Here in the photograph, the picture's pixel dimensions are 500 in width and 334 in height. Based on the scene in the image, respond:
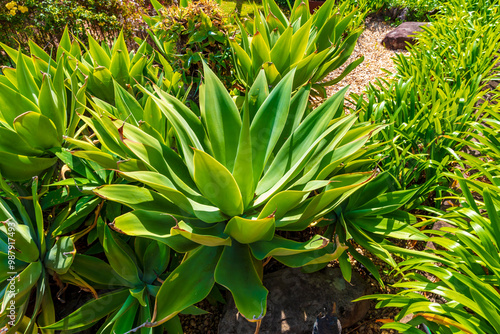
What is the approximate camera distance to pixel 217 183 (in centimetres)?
109

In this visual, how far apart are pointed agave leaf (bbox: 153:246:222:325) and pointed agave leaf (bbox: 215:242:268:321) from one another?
0.23 ft

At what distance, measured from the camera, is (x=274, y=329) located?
150cm

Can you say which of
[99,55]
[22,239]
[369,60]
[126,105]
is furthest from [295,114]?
[369,60]

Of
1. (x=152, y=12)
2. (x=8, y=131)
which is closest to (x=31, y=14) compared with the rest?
(x=152, y=12)

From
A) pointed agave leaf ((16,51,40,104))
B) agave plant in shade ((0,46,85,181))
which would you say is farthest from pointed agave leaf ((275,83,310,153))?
pointed agave leaf ((16,51,40,104))

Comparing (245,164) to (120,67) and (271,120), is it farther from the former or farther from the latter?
(120,67)

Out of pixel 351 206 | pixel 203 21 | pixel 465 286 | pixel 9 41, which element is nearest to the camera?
pixel 465 286

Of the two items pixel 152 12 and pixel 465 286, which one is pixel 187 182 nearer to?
→ pixel 465 286

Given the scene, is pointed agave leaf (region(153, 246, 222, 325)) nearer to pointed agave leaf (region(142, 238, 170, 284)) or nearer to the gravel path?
pointed agave leaf (region(142, 238, 170, 284))

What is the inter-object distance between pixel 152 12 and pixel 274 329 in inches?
282

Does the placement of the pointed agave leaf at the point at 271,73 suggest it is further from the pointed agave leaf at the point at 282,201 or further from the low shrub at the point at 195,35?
the pointed agave leaf at the point at 282,201

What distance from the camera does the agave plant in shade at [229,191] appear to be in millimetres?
1090

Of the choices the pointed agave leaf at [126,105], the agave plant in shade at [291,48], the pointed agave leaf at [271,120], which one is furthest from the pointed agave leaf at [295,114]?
the pointed agave leaf at [126,105]

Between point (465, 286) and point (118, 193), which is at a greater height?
point (118, 193)
